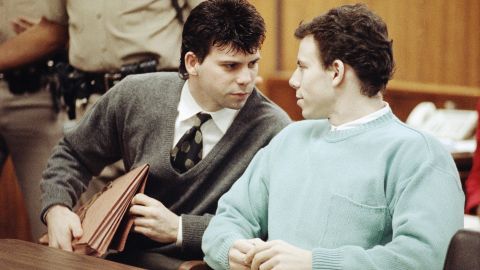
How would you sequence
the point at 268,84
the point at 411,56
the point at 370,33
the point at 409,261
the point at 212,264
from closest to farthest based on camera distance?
the point at 409,261 < the point at 370,33 < the point at 212,264 < the point at 411,56 < the point at 268,84

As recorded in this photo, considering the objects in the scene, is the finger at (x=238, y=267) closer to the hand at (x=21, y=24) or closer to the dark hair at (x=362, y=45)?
the dark hair at (x=362, y=45)

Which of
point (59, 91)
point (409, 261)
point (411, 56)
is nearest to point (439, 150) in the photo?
point (409, 261)

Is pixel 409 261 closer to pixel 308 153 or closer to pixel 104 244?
pixel 308 153

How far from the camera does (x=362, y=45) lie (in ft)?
6.36

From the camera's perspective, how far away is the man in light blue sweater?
5.83 ft

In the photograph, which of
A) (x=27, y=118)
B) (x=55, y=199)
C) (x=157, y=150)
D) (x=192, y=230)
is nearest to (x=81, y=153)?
(x=55, y=199)

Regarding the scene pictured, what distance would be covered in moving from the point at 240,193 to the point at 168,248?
0.38 m

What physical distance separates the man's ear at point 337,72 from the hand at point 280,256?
0.41m

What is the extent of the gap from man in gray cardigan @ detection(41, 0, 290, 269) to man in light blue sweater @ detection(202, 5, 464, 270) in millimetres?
250

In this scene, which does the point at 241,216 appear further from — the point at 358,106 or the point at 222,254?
the point at 358,106

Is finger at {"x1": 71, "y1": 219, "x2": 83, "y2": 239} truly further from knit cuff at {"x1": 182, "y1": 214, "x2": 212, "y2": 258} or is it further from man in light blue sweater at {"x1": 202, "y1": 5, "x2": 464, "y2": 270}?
man in light blue sweater at {"x1": 202, "y1": 5, "x2": 464, "y2": 270}

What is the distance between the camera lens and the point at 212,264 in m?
2.14

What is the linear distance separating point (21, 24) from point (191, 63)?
1.44 m

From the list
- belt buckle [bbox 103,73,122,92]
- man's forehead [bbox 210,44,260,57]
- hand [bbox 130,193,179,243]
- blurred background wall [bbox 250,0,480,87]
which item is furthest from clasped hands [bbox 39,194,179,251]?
blurred background wall [bbox 250,0,480,87]
